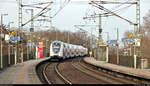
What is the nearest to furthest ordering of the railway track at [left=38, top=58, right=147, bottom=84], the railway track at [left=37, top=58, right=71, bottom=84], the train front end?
1. the railway track at [left=38, top=58, right=147, bottom=84]
2. the railway track at [left=37, top=58, right=71, bottom=84]
3. the train front end

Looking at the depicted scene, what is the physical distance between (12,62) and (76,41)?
2917 inches

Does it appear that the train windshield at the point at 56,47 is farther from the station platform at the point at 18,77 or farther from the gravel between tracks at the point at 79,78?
the station platform at the point at 18,77

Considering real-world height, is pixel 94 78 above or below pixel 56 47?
below

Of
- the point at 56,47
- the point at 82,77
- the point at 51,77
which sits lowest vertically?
the point at 51,77

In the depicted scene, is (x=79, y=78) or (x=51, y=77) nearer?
(x=79, y=78)

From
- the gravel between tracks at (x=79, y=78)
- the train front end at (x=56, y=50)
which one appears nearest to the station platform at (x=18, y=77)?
the gravel between tracks at (x=79, y=78)

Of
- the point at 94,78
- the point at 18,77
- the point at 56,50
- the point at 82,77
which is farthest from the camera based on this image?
the point at 56,50

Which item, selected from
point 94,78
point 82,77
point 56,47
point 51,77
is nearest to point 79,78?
point 82,77

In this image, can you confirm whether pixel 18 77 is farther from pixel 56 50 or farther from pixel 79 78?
pixel 56 50

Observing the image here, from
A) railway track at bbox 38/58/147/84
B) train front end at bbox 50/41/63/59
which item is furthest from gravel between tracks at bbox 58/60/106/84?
train front end at bbox 50/41/63/59

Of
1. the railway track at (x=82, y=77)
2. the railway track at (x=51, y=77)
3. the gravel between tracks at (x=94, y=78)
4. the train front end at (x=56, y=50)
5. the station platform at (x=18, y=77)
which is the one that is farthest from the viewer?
the train front end at (x=56, y=50)

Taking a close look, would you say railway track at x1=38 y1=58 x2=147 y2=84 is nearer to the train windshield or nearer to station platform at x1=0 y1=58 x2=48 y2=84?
station platform at x1=0 y1=58 x2=48 y2=84

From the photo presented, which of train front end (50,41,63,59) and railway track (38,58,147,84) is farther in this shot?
train front end (50,41,63,59)

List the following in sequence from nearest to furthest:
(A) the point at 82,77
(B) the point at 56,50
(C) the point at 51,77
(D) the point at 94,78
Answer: (D) the point at 94,78 < (A) the point at 82,77 < (C) the point at 51,77 < (B) the point at 56,50
